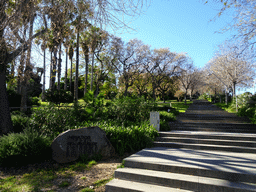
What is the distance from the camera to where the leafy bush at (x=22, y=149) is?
5.68 m

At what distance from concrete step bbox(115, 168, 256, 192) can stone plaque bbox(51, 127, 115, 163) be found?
173cm

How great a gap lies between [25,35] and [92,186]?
4342 millimetres

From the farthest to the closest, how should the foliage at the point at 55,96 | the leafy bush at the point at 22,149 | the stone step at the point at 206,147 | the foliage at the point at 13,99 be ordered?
the foliage at the point at 13,99
the foliage at the point at 55,96
the stone step at the point at 206,147
the leafy bush at the point at 22,149

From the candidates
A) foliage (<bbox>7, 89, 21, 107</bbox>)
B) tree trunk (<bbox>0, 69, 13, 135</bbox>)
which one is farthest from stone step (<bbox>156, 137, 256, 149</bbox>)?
foliage (<bbox>7, 89, 21, 107</bbox>)

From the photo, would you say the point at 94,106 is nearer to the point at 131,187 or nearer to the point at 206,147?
the point at 206,147

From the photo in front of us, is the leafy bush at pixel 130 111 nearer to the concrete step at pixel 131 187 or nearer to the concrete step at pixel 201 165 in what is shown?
the concrete step at pixel 201 165

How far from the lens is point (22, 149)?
577cm

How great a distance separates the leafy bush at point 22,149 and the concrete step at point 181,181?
2812 mm

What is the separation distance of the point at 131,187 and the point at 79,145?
2.69m

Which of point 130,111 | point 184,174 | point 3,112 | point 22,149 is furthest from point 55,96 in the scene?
point 184,174

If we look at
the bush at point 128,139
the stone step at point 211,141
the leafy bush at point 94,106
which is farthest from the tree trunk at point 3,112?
the stone step at point 211,141

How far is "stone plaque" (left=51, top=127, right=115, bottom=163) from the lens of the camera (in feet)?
19.5

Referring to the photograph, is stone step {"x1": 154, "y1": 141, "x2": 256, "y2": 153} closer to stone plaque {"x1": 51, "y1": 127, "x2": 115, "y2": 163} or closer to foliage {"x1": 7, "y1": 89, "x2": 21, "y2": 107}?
stone plaque {"x1": 51, "y1": 127, "x2": 115, "y2": 163}

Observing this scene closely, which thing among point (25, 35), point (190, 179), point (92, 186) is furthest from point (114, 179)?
point (25, 35)
